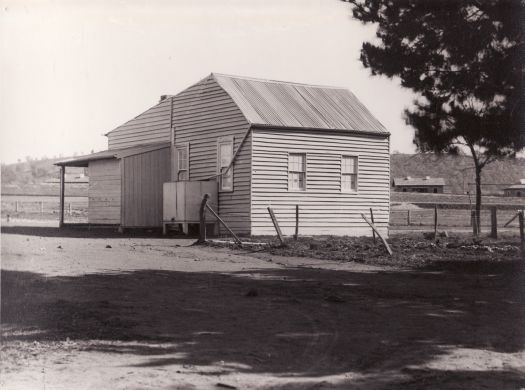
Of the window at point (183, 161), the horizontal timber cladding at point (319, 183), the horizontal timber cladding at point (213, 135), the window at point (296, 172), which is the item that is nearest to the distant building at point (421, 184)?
the horizontal timber cladding at point (319, 183)

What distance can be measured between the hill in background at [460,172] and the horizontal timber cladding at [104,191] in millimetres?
62554

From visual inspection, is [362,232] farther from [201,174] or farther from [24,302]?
[24,302]

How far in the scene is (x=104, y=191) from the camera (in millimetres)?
26594

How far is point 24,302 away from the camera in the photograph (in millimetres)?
8281

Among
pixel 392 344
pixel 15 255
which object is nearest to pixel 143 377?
pixel 392 344

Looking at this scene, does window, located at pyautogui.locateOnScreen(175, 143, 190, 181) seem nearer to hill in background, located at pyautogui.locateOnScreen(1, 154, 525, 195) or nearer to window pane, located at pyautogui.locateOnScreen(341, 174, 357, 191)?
window pane, located at pyautogui.locateOnScreen(341, 174, 357, 191)

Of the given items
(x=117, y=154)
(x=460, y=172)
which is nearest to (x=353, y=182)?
(x=117, y=154)

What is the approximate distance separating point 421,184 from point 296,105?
237 ft

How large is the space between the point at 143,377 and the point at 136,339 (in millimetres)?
1360

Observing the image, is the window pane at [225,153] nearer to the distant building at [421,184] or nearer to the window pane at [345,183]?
the window pane at [345,183]

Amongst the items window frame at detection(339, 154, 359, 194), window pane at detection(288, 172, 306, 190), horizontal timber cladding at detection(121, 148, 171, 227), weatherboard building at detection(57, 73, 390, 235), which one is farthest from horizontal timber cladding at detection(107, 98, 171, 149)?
window frame at detection(339, 154, 359, 194)

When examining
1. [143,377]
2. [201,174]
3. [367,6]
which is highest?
[367,6]

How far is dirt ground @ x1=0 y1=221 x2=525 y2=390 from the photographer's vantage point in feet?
19.4

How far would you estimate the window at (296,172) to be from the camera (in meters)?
24.3
